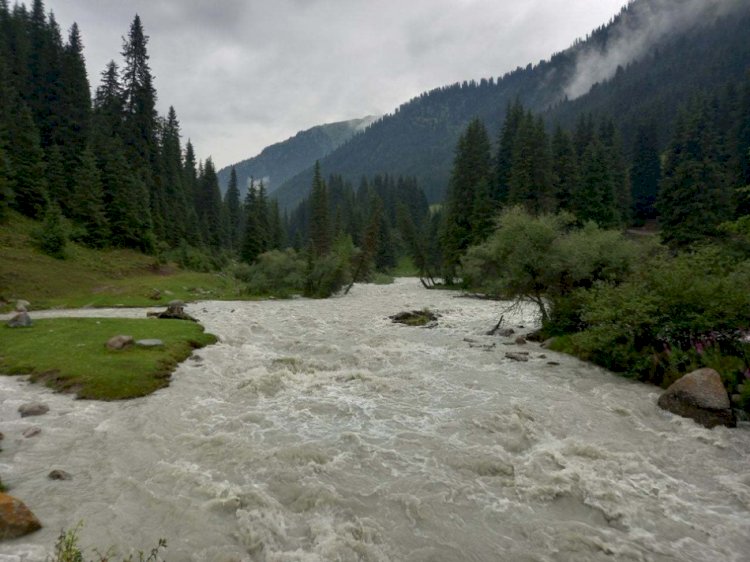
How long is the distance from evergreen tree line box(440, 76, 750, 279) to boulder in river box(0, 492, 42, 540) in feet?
159

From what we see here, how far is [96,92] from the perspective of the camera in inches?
2975

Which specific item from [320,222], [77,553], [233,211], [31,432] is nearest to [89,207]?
[320,222]

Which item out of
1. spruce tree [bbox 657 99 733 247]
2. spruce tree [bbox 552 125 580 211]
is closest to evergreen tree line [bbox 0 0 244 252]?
spruce tree [bbox 552 125 580 211]

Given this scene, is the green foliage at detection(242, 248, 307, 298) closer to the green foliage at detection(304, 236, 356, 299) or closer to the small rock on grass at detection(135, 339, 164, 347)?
the green foliage at detection(304, 236, 356, 299)

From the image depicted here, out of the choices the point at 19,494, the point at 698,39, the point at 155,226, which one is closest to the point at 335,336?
the point at 19,494

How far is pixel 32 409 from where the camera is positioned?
499 inches

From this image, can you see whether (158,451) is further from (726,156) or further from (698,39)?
(698,39)

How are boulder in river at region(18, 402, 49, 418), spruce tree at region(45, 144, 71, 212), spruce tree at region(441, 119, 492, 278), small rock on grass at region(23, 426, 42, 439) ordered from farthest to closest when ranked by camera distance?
spruce tree at region(441, 119, 492, 278), spruce tree at region(45, 144, 71, 212), boulder in river at region(18, 402, 49, 418), small rock on grass at region(23, 426, 42, 439)

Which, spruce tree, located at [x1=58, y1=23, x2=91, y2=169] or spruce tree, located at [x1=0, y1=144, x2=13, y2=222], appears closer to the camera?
spruce tree, located at [x1=0, y1=144, x2=13, y2=222]

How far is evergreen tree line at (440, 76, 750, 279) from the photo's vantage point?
157ft

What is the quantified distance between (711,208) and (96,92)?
102 m

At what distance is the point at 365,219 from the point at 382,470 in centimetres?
10931

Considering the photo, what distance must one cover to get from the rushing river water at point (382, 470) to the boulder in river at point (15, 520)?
0.73 feet

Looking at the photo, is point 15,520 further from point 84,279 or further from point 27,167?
point 27,167
